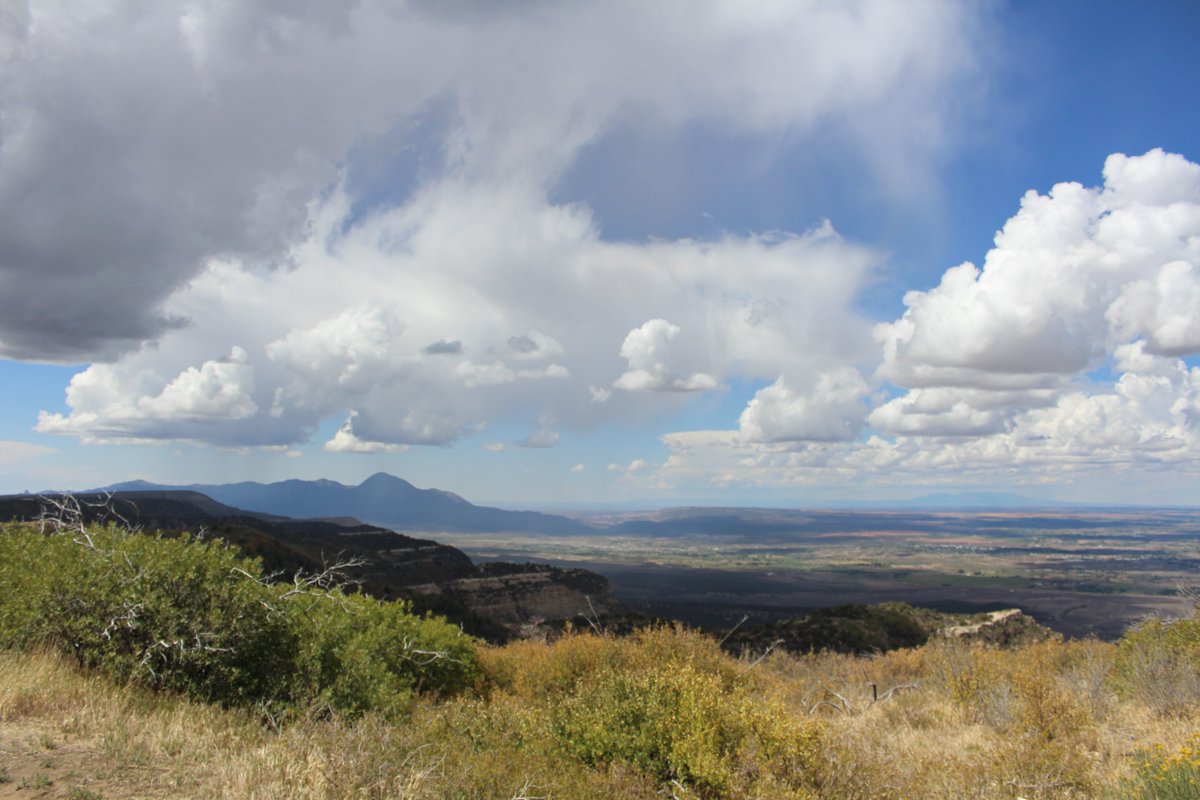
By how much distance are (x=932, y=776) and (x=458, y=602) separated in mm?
52755

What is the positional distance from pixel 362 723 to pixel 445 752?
45.4 inches

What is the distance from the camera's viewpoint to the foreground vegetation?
285 inches

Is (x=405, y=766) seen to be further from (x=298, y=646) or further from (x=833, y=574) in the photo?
(x=833, y=574)

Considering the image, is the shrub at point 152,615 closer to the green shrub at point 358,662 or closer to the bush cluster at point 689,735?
the green shrub at point 358,662

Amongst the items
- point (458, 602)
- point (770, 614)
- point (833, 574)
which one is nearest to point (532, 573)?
point (458, 602)

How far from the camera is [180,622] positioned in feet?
33.9

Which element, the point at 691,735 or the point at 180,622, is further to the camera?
the point at 180,622

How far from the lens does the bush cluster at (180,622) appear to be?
10.0 meters

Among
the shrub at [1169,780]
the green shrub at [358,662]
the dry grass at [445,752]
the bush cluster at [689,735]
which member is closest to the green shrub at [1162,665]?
the dry grass at [445,752]

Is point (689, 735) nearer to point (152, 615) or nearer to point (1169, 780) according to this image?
point (1169, 780)

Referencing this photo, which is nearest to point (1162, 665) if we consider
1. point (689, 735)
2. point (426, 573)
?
point (689, 735)

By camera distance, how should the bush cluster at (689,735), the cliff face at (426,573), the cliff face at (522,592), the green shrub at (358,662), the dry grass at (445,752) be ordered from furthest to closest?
the cliff face at (522,592) → the cliff face at (426,573) → the green shrub at (358,662) → the bush cluster at (689,735) → the dry grass at (445,752)

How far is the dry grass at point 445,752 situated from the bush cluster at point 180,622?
55cm

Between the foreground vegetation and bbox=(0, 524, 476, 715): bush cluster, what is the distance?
35 millimetres
